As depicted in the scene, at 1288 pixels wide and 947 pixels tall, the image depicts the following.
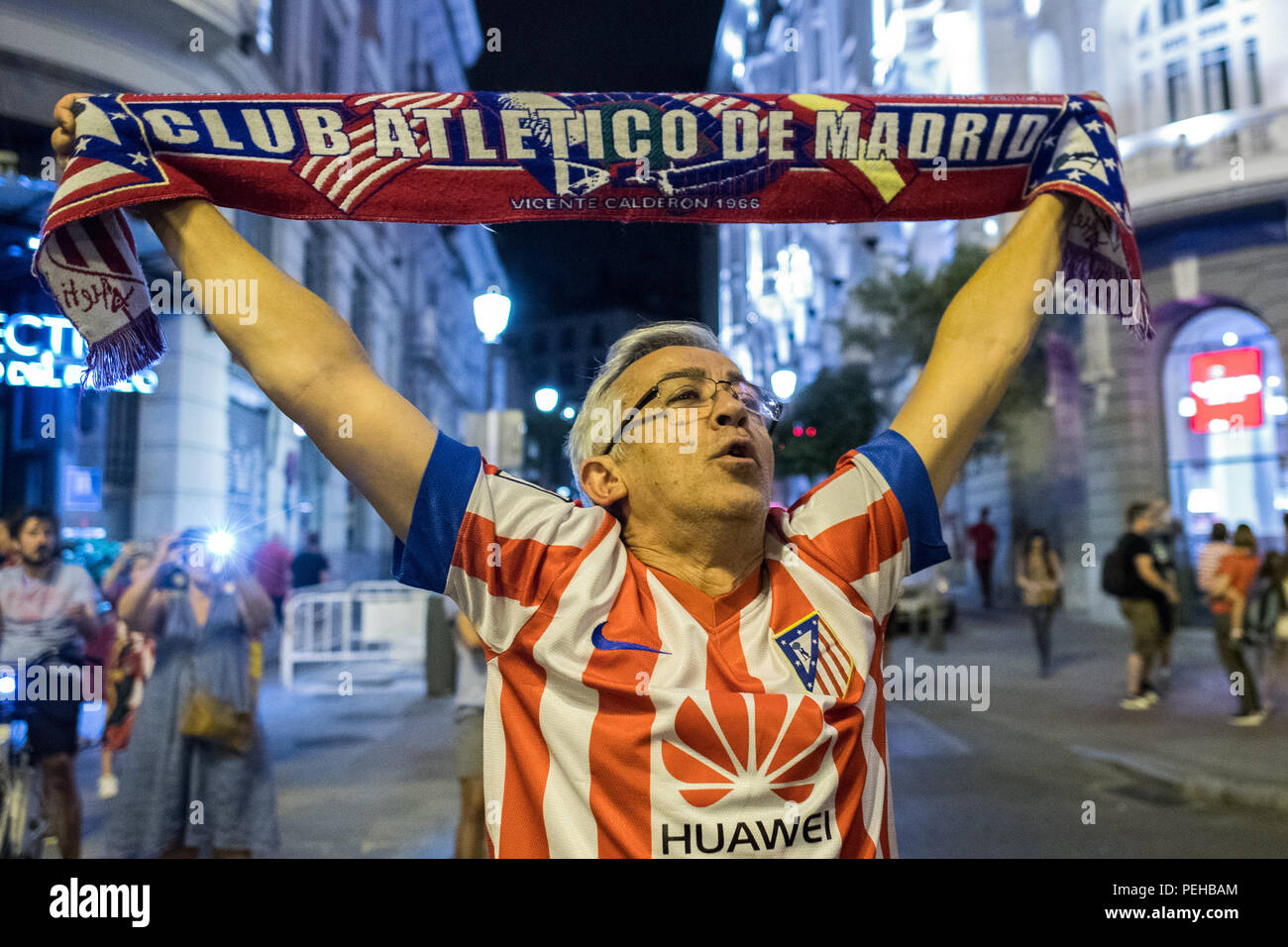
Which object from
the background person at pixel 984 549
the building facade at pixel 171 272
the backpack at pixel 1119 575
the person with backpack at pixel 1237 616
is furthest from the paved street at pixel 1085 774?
the background person at pixel 984 549

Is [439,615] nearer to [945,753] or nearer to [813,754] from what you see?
[813,754]

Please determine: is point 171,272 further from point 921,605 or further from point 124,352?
point 921,605

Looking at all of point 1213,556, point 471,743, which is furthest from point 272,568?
point 1213,556

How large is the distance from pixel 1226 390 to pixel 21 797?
59.1ft

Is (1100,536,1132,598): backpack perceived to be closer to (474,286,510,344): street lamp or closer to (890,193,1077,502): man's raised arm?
(474,286,510,344): street lamp

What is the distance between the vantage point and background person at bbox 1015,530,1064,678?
11562mm

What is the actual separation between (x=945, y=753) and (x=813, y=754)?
685cm

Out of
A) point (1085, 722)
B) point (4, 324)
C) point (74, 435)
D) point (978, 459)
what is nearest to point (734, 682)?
point (4, 324)

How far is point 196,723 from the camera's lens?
4.47m

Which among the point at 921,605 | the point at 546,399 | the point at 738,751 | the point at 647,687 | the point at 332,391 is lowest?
the point at 921,605

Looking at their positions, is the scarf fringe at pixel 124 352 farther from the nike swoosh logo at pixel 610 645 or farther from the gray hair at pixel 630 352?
the nike swoosh logo at pixel 610 645

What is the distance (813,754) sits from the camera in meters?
1.67

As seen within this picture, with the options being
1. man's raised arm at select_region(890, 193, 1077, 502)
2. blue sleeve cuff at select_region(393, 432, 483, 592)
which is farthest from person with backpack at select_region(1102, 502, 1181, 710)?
blue sleeve cuff at select_region(393, 432, 483, 592)

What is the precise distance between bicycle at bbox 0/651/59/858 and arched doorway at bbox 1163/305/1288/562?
16.8m
